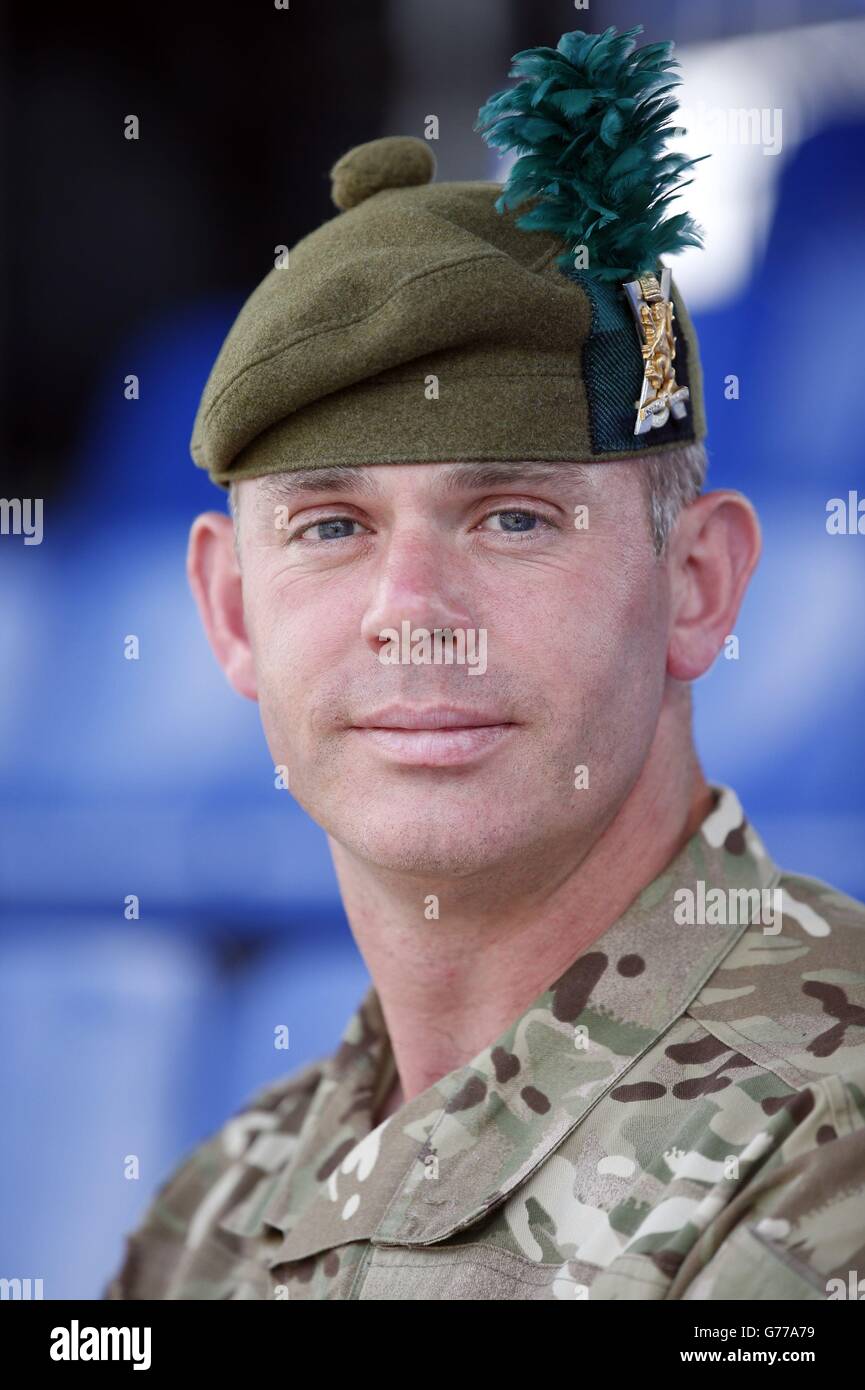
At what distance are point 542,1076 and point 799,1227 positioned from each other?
1.24 feet

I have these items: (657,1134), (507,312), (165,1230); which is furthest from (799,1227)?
(165,1230)

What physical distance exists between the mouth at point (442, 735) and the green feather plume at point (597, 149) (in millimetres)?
494

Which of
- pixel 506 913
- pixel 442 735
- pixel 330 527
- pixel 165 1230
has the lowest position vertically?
pixel 165 1230

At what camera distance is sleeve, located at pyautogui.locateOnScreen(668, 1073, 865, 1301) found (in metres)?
1.32

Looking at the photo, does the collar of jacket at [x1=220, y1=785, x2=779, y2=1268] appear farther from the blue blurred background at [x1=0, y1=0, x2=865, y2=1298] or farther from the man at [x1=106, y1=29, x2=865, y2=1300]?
the blue blurred background at [x1=0, y1=0, x2=865, y2=1298]

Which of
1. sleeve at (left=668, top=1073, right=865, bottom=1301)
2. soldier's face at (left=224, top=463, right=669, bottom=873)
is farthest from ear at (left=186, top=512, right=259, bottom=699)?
sleeve at (left=668, top=1073, right=865, bottom=1301)

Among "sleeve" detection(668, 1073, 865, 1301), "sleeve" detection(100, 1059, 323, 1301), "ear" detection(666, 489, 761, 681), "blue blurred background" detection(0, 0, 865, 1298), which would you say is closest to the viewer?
"sleeve" detection(668, 1073, 865, 1301)

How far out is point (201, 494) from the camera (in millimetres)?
3678

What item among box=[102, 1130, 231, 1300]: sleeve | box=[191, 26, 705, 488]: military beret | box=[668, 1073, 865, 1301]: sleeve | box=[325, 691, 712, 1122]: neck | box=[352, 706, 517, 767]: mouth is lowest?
box=[102, 1130, 231, 1300]: sleeve

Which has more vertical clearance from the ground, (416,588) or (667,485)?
(667,485)

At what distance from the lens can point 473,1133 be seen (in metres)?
1.66

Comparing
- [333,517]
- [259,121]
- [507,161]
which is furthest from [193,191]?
[333,517]

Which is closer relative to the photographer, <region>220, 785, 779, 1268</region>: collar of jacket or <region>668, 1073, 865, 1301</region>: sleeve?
<region>668, 1073, 865, 1301</region>: sleeve

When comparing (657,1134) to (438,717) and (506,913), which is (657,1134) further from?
(438,717)
